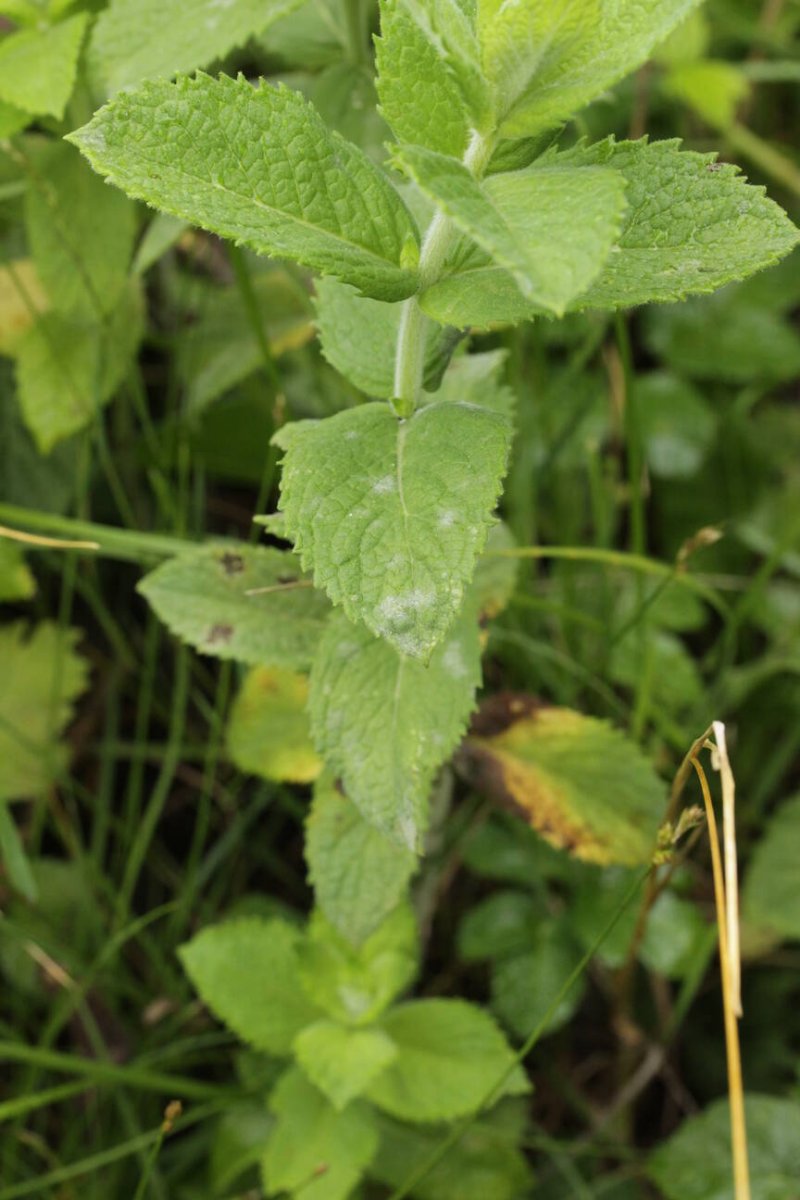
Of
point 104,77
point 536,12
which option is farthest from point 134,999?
point 536,12

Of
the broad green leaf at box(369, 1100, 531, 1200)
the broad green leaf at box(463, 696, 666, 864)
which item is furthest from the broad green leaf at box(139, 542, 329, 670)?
the broad green leaf at box(369, 1100, 531, 1200)

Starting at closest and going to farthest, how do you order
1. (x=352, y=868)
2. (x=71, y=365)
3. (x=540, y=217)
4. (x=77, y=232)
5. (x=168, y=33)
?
(x=540, y=217) → (x=352, y=868) → (x=168, y=33) → (x=77, y=232) → (x=71, y=365)

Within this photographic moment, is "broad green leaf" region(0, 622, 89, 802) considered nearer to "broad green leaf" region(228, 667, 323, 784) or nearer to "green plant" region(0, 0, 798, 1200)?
"green plant" region(0, 0, 798, 1200)

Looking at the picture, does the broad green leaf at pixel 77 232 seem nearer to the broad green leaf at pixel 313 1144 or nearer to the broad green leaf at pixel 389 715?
the broad green leaf at pixel 389 715

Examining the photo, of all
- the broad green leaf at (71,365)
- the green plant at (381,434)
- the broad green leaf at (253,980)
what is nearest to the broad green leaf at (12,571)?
the green plant at (381,434)

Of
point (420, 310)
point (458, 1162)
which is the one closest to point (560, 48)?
point (420, 310)

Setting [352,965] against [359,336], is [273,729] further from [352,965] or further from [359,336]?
[359,336]

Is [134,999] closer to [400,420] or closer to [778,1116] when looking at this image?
[778,1116]
